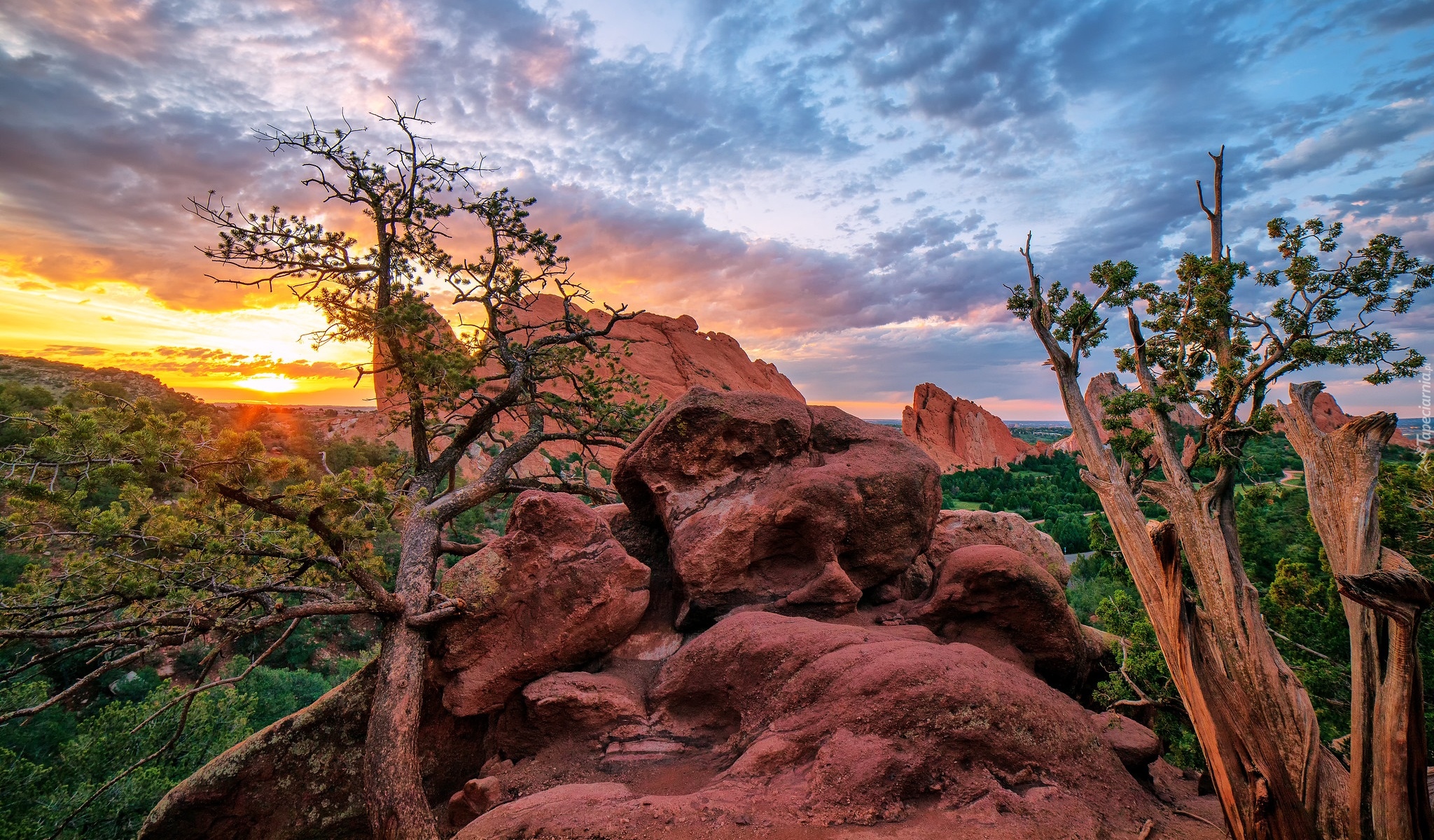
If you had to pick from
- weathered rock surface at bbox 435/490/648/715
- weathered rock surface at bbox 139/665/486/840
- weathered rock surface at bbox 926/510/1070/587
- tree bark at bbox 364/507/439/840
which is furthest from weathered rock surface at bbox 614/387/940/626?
weathered rock surface at bbox 139/665/486/840

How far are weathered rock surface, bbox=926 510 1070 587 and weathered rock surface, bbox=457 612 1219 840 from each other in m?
3.82

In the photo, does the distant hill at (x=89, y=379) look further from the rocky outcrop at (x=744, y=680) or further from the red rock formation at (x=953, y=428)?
the red rock formation at (x=953, y=428)

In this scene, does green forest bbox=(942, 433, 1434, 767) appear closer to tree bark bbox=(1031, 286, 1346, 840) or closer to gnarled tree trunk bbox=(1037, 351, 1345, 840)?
tree bark bbox=(1031, 286, 1346, 840)

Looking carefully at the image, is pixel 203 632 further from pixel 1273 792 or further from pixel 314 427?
pixel 314 427

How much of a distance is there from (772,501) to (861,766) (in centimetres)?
393

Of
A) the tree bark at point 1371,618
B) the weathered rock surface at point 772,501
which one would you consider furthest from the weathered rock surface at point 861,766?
the weathered rock surface at point 772,501

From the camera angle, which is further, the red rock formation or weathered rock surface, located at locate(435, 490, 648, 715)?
the red rock formation

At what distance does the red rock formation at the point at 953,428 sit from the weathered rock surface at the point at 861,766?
258 ft

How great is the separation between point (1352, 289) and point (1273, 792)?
5540mm

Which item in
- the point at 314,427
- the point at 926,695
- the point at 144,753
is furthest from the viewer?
the point at 314,427

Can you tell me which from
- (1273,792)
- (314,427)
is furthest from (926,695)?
(314,427)

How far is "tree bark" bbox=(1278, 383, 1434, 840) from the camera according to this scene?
4.73 meters

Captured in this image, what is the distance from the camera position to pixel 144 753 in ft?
39.7

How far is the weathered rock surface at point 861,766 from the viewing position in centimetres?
521
